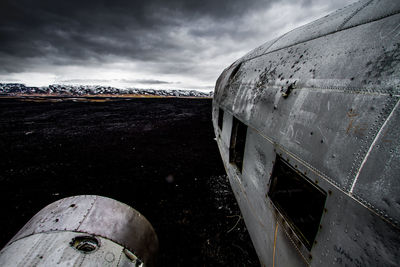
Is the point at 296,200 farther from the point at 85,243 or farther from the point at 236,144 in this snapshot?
the point at 85,243

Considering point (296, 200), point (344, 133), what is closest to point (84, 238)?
point (344, 133)

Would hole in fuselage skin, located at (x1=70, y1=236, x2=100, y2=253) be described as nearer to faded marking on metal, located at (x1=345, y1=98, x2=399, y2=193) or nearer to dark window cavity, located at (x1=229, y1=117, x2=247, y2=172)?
faded marking on metal, located at (x1=345, y1=98, x2=399, y2=193)

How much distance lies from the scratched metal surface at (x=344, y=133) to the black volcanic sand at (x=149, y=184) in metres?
2.73

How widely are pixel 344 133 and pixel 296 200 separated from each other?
333cm

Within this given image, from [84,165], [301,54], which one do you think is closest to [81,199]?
[301,54]

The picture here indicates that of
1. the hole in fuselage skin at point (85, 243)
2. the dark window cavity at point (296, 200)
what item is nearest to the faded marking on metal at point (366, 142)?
the dark window cavity at point (296, 200)

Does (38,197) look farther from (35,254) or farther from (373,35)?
(373,35)

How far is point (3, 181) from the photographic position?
8414mm

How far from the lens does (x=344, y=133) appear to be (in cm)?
173

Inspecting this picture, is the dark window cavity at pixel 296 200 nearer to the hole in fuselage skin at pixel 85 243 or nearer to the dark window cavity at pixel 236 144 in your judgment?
the dark window cavity at pixel 236 144

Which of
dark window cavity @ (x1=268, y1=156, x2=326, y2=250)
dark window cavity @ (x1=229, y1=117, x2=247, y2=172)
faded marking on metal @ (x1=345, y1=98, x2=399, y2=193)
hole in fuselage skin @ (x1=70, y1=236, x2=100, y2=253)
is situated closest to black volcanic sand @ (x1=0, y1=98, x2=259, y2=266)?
dark window cavity @ (x1=268, y1=156, x2=326, y2=250)

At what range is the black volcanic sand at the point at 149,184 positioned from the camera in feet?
17.5

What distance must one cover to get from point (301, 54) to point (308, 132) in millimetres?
1564

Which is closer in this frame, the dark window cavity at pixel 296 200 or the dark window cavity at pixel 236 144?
the dark window cavity at pixel 296 200
